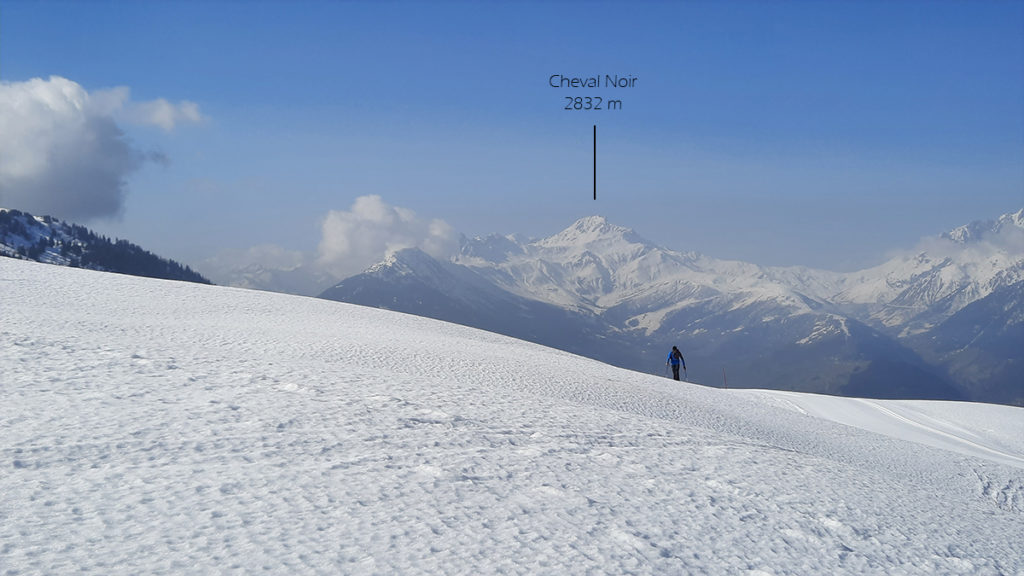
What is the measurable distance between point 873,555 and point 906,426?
60.3 feet

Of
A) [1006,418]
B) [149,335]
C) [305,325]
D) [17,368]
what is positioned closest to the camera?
[17,368]

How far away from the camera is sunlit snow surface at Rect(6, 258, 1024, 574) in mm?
6094

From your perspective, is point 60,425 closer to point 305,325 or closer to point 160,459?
point 160,459

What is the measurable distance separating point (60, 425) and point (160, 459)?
2.05 m

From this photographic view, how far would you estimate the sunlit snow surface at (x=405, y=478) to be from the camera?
20.0 ft

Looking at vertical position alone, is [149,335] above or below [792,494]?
above

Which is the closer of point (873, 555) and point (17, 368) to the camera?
point (873, 555)

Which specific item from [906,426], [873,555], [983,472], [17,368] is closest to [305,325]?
[17,368]

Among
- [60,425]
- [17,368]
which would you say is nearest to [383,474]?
[60,425]

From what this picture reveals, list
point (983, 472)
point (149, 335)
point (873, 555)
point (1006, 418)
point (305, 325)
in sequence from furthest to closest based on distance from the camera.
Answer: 1. point (1006, 418)
2. point (305, 325)
3. point (149, 335)
4. point (983, 472)
5. point (873, 555)

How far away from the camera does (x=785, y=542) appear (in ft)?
23.7

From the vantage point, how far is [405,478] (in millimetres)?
7805

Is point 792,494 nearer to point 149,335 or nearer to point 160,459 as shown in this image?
Result: point 160,459

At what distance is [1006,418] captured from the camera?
2617 centimetres
